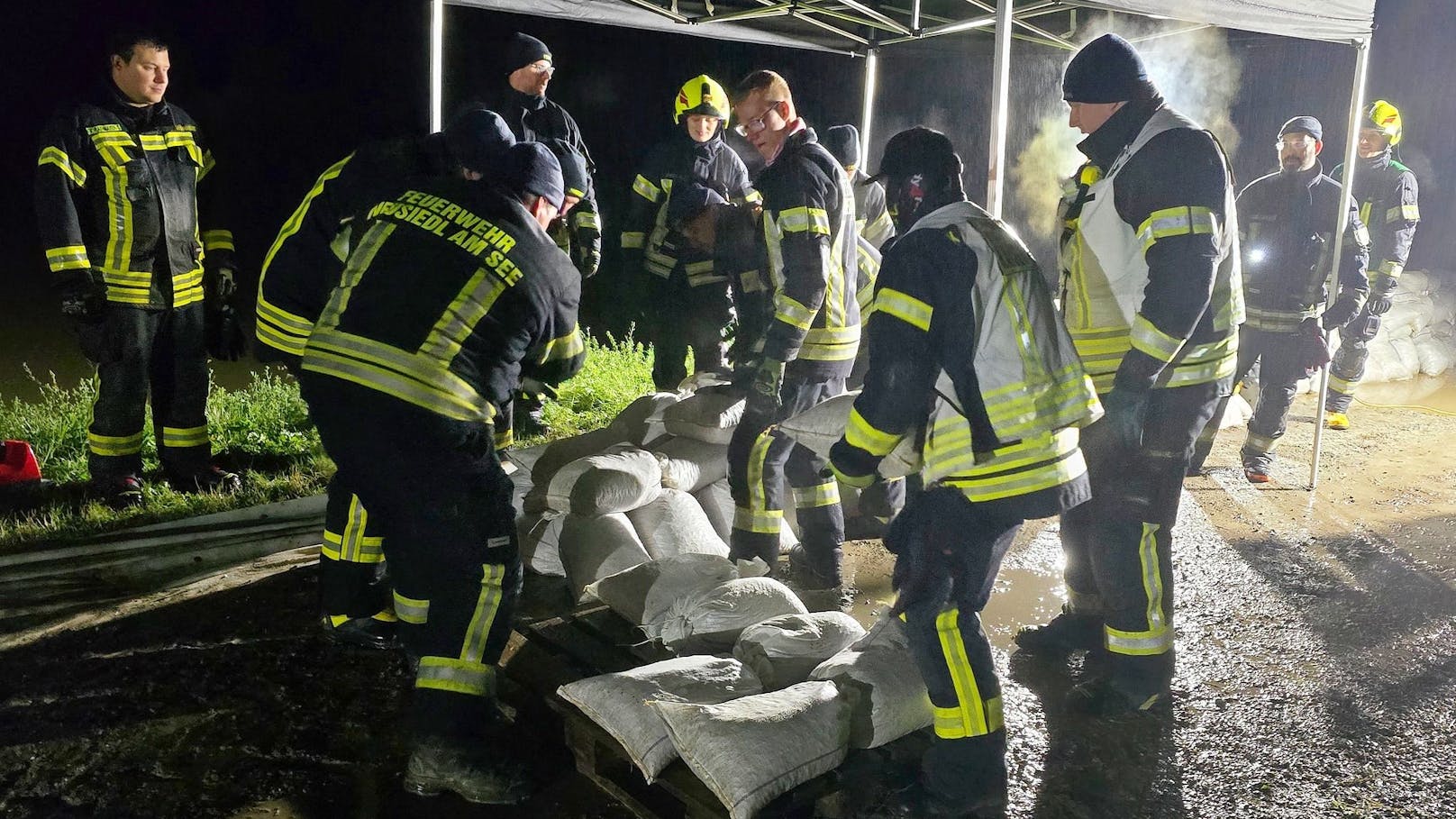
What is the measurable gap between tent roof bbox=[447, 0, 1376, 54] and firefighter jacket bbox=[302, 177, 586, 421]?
Result: 3216mm

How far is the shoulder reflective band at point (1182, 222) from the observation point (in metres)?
2.68

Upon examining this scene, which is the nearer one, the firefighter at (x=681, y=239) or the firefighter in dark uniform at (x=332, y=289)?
the firefighter in dark uniform at (x=332, y=289)

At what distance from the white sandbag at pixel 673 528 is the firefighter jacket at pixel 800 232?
30.6 inches

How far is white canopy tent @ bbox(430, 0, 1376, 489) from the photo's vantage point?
3973 mm

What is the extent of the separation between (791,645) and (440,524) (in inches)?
40.8

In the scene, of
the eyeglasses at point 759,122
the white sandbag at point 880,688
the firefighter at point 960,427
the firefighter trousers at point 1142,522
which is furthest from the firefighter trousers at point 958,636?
the eyeglasses at point 759,122

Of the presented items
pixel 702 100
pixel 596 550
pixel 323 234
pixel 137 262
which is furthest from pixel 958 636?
pixel 137 262

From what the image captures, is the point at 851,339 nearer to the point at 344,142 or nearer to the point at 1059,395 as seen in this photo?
the point at 1059,395

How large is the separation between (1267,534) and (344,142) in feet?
19.2

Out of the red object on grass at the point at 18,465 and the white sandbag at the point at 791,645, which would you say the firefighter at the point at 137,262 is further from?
the white sandbag at the point at 791,645

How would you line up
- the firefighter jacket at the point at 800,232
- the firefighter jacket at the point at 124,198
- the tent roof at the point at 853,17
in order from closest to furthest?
the firefighter jacket at the point at 800,232 < the firefighter jacket at the point at 124,198 < the tent roof at the point at 853,17

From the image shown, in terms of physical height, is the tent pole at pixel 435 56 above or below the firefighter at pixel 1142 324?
above

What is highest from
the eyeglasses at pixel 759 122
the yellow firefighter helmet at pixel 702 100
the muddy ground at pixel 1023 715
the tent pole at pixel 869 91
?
the tent pole at pixel 869 91

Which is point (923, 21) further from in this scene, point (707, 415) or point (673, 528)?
point (673, 528)
